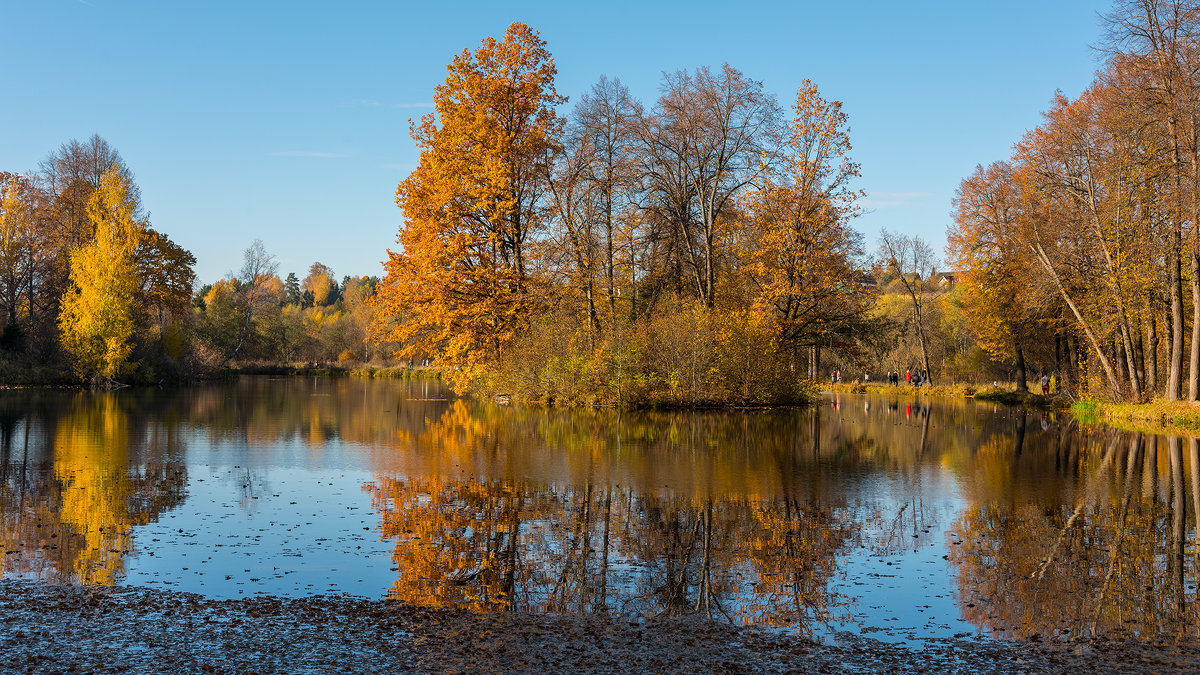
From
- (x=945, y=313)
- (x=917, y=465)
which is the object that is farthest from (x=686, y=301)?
(x=945, y=313)

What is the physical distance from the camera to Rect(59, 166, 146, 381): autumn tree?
1697 inches

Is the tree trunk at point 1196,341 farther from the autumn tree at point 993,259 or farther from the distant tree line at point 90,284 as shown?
the distant tree line at point 90,284

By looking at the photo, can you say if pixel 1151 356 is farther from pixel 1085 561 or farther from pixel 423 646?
pixel 423 646

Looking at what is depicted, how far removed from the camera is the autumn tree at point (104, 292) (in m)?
43.1

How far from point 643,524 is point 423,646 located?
4.91 metres

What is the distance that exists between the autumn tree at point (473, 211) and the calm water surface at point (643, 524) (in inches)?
413

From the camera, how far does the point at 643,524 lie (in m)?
10.4

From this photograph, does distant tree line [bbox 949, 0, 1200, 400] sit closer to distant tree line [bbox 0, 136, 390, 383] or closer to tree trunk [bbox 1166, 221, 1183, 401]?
tree trunk [bbox 1166, 221, 1183, 401]

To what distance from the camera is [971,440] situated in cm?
2302

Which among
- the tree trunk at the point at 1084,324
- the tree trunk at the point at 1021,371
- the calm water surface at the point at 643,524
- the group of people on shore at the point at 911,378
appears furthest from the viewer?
the group of people on shore at the point at 911,378

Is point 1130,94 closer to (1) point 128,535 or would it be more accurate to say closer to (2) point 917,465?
(2) point 917,465

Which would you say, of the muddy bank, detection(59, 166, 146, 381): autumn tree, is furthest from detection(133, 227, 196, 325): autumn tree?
the muddy bank

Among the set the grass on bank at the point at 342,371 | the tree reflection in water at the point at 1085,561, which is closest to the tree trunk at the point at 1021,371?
the tree reflection in water at the point at 1085,561

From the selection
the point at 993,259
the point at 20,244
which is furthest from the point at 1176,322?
the point at 20,244
